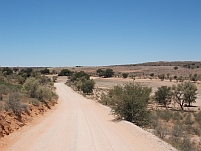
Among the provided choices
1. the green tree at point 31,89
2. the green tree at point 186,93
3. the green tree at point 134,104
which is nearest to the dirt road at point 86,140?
the green tree at point 134,104

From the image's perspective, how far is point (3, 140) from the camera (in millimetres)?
13297

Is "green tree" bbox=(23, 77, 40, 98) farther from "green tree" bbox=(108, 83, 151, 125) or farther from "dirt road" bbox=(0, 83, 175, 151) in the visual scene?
"dirt road" bbox=(0, 83, 175, 151)

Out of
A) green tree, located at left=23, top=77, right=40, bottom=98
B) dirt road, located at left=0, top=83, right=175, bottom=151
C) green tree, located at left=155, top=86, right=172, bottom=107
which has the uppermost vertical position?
green tree, located at left=23, top=77, right=40, bottom=98

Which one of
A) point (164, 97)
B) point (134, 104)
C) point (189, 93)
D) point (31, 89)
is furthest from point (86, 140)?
point (164, 97)

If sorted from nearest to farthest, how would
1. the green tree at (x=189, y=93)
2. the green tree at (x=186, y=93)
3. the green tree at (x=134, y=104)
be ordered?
1. the green tree at (x=134, y=104)
2. the green tree at (x=189, y=93)
3. the green tree at (x=186, y=93)

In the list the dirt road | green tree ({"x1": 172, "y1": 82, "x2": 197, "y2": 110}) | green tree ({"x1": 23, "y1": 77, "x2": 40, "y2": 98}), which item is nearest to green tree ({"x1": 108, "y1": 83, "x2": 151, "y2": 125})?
the dirt road

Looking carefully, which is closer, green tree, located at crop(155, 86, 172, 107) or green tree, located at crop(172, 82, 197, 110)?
green tree, located at crop(172, 82, 197, 110)

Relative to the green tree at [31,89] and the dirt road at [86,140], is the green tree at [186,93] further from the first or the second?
the dirt road at [86,140]

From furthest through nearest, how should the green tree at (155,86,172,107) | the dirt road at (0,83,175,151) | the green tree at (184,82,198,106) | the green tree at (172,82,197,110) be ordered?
the green tree at (155,86,172,107)
the green tree at (172,82,197,110)
the green tree at (184,82,198,106)
the dirt road at (0,83,175,151)

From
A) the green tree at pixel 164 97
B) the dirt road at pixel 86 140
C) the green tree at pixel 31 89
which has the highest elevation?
the green tree at pixel 31 89

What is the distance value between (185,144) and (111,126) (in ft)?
17.1

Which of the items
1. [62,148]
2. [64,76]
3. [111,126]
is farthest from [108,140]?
[64,76]

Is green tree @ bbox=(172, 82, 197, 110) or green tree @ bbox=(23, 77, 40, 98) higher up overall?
green tree @ bbox=(23, 77, 40, 98)

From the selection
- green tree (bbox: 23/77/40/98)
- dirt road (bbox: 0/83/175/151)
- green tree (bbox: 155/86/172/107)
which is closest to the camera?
dirt road (bbox: 0/83/175/151)
